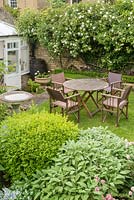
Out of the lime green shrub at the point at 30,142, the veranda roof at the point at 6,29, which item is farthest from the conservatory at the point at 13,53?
the lime green shrub at the point at 30,142

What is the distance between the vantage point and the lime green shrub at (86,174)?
462 cm

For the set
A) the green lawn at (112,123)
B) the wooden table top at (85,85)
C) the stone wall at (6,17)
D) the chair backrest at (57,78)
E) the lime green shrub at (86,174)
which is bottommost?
the green lawn at (112,123)

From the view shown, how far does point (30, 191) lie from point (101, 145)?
130 centimetres

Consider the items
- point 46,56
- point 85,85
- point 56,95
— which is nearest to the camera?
point 56,95

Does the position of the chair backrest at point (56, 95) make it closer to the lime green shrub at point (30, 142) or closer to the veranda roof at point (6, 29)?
the lime green shrub at point (30, 142)

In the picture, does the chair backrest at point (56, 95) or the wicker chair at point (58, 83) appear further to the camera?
the wicker chair at point (58, 83)

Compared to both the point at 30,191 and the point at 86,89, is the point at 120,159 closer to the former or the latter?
the point at 30,191

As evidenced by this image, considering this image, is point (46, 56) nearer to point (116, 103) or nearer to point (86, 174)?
point (116, 103)

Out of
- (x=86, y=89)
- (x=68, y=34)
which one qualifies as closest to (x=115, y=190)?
(x=86, y=89)

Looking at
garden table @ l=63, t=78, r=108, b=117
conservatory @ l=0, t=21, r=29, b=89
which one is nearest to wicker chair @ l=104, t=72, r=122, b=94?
garden table @ l=63, t=78, r=108, b=117

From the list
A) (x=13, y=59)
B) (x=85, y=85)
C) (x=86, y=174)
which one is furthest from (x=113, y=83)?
(x=86, y=174)

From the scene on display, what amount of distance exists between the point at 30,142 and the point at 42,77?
10961 mm

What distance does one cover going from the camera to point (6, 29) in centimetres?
1581

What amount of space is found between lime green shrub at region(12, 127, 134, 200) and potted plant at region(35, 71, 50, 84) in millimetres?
10403
